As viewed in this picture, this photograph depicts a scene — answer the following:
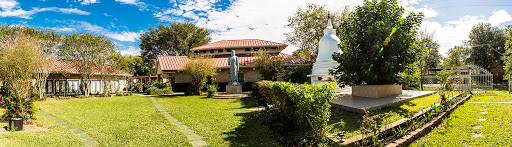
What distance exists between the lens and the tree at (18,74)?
638cm

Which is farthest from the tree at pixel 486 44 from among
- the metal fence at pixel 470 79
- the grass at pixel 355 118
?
the grass at pixel 355 118

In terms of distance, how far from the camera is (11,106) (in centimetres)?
625

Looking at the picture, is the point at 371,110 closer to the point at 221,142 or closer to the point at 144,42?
the point at 221,142

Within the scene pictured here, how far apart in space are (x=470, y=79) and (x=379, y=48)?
22.2ft

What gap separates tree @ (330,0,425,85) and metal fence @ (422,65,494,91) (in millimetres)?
2369

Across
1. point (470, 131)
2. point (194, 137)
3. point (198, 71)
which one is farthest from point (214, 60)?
point (470, 131)

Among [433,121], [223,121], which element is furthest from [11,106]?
[433,121]

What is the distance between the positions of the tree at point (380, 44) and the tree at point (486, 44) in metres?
28.9

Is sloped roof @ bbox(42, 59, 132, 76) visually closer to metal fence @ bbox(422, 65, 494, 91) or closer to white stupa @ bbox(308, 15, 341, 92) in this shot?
white stupa @ bbox(308, 15, 341, 92)

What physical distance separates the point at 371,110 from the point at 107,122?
7451mm

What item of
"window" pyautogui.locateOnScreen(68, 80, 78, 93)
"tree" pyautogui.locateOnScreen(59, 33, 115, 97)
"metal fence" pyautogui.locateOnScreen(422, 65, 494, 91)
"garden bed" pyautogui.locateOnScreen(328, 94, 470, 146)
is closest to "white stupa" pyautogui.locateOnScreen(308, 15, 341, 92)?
"metal fence" pyautogui.locateOnScreen(422, 65, 494, 91)

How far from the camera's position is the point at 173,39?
3759cm

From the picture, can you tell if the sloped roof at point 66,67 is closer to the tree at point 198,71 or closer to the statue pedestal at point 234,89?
the tree at point 198,71

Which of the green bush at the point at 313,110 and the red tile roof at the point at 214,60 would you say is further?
the red tile roof at the point at 214,60
